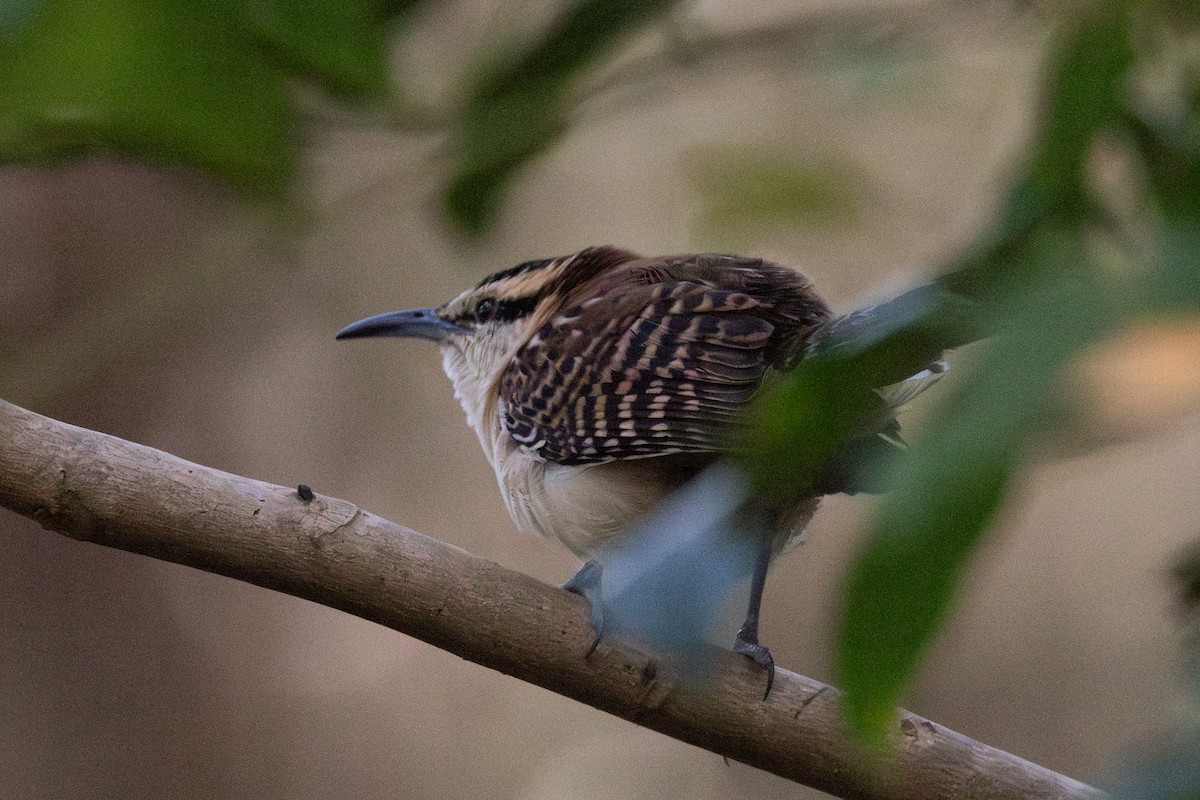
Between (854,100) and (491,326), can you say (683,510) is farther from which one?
(491,326)

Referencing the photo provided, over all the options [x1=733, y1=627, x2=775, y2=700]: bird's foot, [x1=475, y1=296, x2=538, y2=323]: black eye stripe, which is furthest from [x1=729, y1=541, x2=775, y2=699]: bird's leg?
[x1=475, y1=296, x2=538, y2=323]: black eye stripe

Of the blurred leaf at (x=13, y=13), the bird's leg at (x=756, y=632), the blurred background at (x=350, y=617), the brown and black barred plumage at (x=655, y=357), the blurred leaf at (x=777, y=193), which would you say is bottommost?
the blurred background at (x=350, y=617)

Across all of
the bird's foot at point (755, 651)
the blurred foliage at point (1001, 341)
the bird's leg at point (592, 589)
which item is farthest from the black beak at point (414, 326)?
the blurred foliage at point (1001, 341)

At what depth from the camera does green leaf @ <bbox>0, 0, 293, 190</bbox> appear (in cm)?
94

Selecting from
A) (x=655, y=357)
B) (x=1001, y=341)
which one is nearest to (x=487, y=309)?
(x=655, y=357)

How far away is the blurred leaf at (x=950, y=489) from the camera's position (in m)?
0.49

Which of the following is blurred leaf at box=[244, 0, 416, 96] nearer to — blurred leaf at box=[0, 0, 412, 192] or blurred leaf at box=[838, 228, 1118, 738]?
blurred leaf at box=[0, 0, 412, 192]

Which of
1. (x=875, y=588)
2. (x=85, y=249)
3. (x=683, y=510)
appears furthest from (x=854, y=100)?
(x=85, y=249)

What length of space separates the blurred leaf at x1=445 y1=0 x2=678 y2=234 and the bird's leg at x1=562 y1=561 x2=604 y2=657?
79 centimetres

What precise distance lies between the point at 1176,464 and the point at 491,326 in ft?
13.4

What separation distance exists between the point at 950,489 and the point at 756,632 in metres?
2.14

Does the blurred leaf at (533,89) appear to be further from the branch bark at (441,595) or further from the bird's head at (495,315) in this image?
the bird's head at (495,315)

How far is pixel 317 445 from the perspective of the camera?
6348 mm

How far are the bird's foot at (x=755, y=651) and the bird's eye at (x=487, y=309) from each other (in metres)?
1.42
